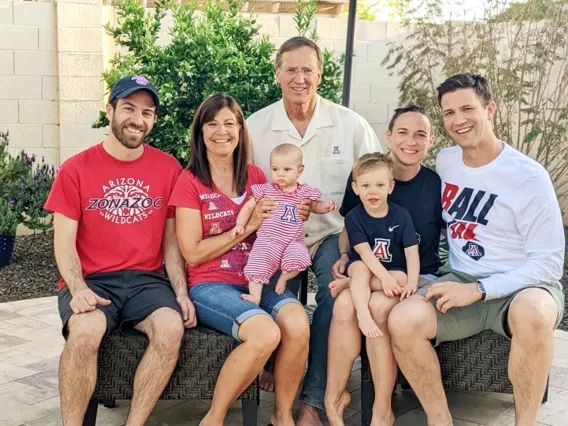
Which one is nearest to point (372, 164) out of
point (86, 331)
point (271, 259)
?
point (271, 259)

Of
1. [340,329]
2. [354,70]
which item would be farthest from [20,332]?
[354,70]

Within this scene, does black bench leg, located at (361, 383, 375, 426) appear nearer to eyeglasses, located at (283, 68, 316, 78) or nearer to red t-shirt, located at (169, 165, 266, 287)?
red t-shirt, located at (169, 165, 266, 287)

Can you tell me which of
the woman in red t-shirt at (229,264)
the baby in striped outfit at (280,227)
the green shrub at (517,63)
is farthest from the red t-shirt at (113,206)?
the green shrub at (517,63)

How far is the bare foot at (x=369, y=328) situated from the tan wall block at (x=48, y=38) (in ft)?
16.6

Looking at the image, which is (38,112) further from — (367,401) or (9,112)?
(367,401)

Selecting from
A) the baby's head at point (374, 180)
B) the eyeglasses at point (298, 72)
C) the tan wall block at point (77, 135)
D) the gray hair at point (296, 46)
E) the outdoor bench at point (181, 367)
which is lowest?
the outdoor bench at point (181, 367)

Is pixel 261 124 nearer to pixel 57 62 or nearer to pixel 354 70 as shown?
pixel 57 62

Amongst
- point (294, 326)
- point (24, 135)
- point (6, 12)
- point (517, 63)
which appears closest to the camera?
point (294, 326)

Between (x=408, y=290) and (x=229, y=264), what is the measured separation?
78 centimetres

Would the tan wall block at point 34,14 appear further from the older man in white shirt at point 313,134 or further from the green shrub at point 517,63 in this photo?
the older man in white shirt at point 313,134

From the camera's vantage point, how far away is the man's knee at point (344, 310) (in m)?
3.22

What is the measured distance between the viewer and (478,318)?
322cm

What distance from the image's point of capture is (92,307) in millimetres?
3086

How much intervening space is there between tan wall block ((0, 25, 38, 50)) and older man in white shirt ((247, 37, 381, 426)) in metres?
3.79
